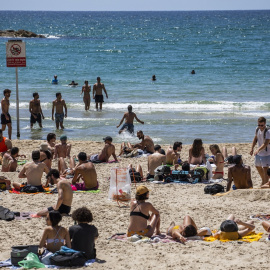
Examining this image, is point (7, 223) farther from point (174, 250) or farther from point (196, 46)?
point (196, 46)

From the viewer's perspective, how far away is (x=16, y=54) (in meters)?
16.8

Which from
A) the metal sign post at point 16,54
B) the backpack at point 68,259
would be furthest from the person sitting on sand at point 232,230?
the metal sign post at point 16,54

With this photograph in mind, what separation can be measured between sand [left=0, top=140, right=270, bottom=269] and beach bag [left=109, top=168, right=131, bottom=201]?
18cm

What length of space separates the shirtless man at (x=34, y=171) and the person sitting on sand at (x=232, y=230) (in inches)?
147

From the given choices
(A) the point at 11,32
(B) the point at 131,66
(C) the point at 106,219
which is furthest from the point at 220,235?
(A) the point at 11,32

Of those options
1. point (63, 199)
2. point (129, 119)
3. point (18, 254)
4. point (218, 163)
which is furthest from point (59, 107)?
point (18, 254)

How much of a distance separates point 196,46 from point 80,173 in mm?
50377

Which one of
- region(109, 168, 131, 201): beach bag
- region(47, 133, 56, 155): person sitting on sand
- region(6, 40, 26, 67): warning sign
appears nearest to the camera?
region(109, 168, 131, 201): beach bag

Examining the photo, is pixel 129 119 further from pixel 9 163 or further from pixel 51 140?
pixel 9 163

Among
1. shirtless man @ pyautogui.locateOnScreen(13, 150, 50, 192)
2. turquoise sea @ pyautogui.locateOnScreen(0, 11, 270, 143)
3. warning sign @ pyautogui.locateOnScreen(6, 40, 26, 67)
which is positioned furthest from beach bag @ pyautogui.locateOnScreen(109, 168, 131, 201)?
turquoise sea @ pyautogui.locateOnScreen(0, 11, 270, 143)

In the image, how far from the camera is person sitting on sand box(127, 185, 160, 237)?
26.3ft

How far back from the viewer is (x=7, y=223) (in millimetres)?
8844

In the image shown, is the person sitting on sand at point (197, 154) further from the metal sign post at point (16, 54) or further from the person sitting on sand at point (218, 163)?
the metal sign post at point (16, 54)

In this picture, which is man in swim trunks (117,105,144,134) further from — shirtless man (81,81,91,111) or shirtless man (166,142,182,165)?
shirtless man (81,81,91,111)
